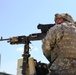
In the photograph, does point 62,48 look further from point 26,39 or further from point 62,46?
point 26,39

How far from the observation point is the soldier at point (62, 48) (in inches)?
211

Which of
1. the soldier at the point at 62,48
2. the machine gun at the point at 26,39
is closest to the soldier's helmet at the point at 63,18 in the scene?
the soldier at the point at 62,48

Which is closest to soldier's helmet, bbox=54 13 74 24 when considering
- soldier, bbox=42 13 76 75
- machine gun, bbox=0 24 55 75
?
soldier, bbox=42 13 76 75

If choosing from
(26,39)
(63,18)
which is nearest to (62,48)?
(63,18)

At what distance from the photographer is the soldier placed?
211 inches

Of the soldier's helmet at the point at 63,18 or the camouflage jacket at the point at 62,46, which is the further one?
the soldier's helmet at the point at 63,18

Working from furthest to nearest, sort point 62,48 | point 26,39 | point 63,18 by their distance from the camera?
1. point 26,39
2. point 63,18
3. point 62,48

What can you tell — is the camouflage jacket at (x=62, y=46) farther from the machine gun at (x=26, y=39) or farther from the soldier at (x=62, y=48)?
the machine gun at (x=26, y=39)

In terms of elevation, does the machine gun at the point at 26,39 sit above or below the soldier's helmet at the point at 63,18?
below

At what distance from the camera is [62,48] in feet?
18.0

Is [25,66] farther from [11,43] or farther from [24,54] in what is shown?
[11,43]

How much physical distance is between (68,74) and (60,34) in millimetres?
731

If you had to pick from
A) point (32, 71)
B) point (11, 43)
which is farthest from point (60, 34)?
point (11, 43)

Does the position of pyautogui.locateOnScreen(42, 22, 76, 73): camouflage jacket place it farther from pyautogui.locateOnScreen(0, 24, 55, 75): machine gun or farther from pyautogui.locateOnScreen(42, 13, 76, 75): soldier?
pyautogui.locateOnScreen(0, 24, 55, 75): machine gun
